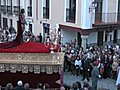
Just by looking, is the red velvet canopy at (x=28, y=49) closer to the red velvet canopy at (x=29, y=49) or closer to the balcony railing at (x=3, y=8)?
the red velvet canopy at (x=29, y=49)

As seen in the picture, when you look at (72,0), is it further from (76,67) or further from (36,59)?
(36,59)

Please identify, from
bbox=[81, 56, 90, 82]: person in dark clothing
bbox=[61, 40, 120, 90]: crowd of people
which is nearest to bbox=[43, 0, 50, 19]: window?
bbox=[61, 40, 120, 90]: crowd of people

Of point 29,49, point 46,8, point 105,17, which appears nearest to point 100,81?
point 29,49

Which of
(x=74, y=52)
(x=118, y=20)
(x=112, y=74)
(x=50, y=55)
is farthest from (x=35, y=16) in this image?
(x=50, y=55)

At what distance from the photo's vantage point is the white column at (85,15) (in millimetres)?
23031

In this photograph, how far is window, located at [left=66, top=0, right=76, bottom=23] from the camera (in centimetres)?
2455

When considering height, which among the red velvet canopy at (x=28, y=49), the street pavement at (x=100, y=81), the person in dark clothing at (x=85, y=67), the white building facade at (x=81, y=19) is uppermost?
the white building facade at (x=81, y=19)

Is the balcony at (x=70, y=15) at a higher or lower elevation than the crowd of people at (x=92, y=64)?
higher

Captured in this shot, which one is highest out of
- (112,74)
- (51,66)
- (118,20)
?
(118,20)

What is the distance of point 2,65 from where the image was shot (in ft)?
43.6

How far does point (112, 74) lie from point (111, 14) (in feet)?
27.8

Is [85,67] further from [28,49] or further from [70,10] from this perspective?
[70,10]

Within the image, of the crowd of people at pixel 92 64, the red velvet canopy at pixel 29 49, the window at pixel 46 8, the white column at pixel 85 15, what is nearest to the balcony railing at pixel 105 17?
the white column at pixel 85 15

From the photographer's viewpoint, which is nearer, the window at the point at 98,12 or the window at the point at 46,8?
the window at the point at 98,12
